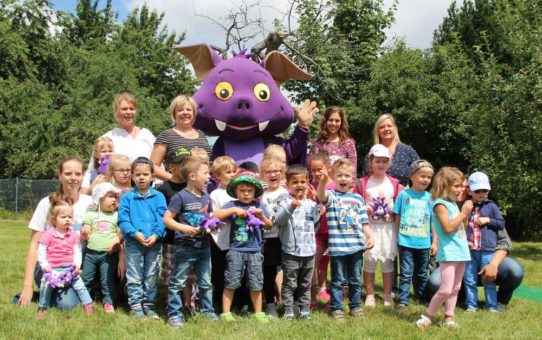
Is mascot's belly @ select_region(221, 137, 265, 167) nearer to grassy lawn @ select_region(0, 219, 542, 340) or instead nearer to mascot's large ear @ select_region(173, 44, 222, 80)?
mascot's large ear @ select_region(173, 44, 222, 80)

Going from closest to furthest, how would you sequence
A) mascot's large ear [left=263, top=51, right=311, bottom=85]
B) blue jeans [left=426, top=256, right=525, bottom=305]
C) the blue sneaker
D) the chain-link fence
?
the blue sneaker, blue jeans [left=426, top=256, right=525, bottom=305], mascot's large ear [left=263, top=51, right=311, bottom=85], the chain-link fence

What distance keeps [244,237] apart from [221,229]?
0.29 meters

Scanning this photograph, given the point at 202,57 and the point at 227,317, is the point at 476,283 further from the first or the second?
the point at 202,57

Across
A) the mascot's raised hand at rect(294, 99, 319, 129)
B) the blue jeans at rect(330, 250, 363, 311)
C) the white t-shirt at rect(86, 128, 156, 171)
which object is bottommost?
the blue jeans at rect(330, 250, 363, 311)

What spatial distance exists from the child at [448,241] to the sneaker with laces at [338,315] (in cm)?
68

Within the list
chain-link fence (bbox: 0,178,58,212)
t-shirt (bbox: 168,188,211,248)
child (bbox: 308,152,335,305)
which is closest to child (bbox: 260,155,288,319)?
child (bbox: 308,152,335,305)

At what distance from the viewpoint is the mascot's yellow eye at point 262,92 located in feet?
20.9

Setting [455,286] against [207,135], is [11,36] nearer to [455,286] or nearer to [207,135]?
[207,135]

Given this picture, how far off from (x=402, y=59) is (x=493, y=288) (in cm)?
1491

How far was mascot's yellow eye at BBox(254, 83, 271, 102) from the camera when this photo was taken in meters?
6.38

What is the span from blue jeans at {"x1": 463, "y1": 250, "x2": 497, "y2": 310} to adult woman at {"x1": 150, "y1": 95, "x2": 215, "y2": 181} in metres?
3.14

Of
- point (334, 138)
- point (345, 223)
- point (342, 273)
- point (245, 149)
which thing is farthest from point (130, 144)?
point (342, 273)

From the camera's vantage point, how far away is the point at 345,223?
532 cm

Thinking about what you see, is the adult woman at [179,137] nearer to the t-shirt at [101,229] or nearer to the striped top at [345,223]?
the t-shirt at [101,229]
